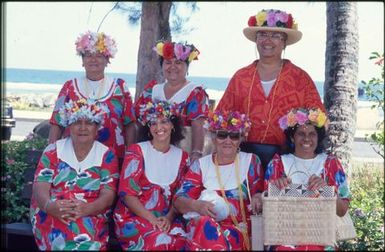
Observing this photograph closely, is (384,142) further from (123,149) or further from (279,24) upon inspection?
(123,149)

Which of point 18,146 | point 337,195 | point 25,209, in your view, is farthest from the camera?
point 18,146

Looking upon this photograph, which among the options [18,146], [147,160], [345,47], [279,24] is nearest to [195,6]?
[345,47]

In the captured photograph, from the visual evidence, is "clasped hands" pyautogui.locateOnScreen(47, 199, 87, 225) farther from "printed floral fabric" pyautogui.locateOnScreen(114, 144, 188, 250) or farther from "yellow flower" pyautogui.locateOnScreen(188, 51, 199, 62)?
"yellow flower" pyautogui.locateOnScreen(188, 51, 199, 62)

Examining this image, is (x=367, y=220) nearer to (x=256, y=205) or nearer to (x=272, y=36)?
(x=256, y=205)

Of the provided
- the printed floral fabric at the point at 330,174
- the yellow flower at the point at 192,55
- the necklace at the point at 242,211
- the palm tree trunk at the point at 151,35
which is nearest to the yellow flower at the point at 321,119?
the printed floral fabric at the point at 330,174

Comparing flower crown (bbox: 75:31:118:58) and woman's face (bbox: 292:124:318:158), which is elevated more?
flower crown (bbox: 75:31:118:58)

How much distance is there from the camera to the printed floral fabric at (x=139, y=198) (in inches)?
199

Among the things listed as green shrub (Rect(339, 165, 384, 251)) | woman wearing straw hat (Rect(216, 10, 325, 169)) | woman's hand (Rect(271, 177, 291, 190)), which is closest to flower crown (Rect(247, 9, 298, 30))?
woman wearing straw hat (Rect(216, 10, 325, 169))

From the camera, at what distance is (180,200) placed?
5062 mm

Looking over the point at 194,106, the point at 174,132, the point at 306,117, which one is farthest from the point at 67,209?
the point at 306,117

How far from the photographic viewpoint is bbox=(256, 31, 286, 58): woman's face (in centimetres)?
552

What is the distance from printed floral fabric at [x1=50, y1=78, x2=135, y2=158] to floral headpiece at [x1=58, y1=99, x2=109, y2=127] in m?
0.35

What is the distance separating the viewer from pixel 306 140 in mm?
5031

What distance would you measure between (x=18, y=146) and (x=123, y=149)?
2290 millimetres
